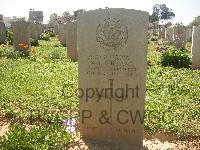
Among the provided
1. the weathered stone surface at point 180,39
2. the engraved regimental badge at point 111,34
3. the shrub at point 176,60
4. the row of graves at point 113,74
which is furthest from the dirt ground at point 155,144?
the weathered stone surface at point 180,39

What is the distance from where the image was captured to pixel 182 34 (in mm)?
20828

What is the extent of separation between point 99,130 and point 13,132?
1554 millimetres

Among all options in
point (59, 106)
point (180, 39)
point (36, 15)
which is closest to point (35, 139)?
point (59, 106)

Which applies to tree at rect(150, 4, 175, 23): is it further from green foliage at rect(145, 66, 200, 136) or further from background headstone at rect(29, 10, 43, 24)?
green foliage at rect(145, 66, 200, 136)

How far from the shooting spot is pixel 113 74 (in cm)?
511

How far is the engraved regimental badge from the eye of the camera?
4.95 metres

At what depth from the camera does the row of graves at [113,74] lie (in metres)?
4.93

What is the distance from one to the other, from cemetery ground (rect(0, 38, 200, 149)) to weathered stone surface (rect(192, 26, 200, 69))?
3.32ft

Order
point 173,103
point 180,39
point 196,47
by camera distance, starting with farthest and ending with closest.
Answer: point 180,39
point 196,47
point 173,103

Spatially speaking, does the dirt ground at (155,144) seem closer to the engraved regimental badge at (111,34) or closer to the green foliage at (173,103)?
the green foliage at (173,103)

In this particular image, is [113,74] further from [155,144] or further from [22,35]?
[22,35]

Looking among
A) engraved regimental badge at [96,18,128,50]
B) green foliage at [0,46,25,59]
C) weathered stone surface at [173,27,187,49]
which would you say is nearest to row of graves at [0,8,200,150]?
engraved regimental badge at [96,18,128,50]

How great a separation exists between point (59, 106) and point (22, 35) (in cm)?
1081

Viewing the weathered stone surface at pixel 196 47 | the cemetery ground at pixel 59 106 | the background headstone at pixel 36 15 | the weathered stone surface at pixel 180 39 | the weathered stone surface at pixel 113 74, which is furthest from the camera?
the background headstone at pixel 36 15
